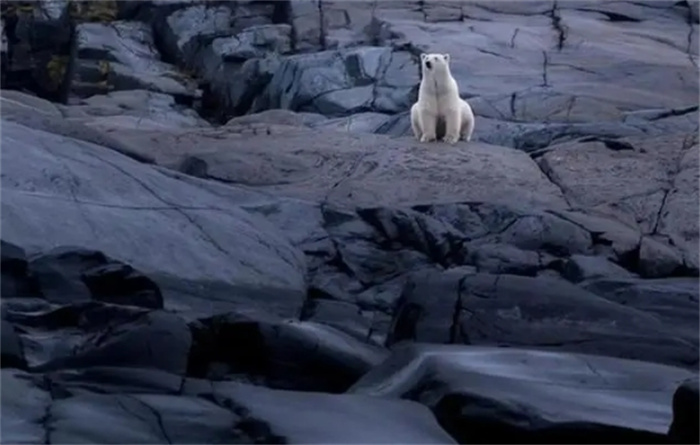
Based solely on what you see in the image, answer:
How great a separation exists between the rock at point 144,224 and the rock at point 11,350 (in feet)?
→ 6.90

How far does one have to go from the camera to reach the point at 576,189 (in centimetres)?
1402

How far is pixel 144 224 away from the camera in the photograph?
11.2 m

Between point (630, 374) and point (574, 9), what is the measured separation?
15.9 meters

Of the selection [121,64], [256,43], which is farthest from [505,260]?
[121,64]

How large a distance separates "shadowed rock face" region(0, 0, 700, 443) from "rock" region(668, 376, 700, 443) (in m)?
0.01

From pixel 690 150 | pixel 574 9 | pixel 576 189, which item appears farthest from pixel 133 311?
pixel 574 9

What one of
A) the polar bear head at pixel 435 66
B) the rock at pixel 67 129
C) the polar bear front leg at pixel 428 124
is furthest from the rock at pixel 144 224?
the polar bear head at pixel 435 66

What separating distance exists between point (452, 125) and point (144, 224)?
16.5 ft

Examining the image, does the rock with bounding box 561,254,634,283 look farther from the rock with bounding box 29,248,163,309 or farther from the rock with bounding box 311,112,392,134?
the rock with bounding box 311,112,392,134

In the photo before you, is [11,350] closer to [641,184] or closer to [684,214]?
[684,214]

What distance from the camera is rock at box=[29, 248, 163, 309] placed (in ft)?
31.3

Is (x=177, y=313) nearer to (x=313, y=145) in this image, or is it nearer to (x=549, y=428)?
(x=549, y=428)

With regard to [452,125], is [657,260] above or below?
above

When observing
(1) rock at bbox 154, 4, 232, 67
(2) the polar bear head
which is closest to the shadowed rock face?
(2) the polar bear head
